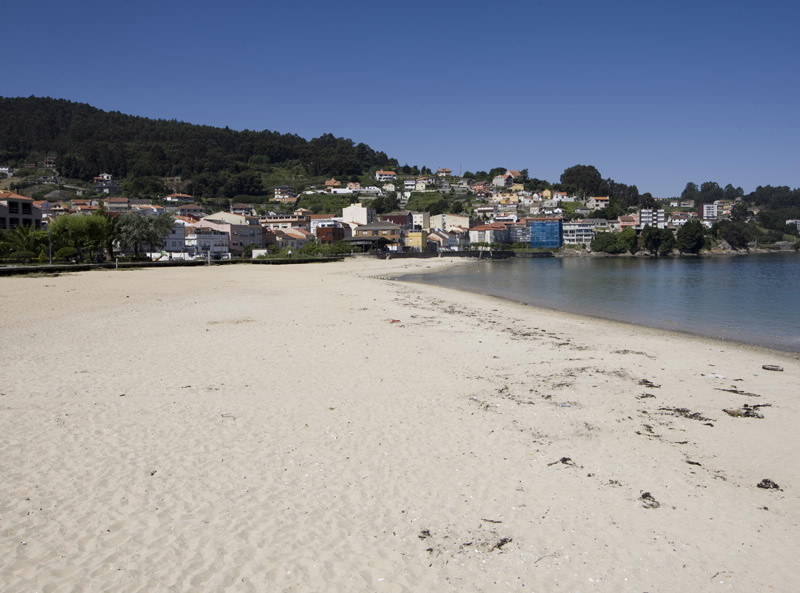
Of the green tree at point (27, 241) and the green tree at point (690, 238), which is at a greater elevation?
the green tree at point (27, 241)

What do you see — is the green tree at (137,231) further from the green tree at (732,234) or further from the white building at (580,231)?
the green tree at (732,234)

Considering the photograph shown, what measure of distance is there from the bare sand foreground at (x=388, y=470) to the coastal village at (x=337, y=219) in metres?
43.3

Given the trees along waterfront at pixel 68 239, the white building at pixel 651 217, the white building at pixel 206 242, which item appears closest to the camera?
the trees along waterfront at pixel 68 239

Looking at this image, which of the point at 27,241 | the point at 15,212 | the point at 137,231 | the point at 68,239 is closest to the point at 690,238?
the point at 137,231

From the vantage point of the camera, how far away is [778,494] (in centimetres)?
569

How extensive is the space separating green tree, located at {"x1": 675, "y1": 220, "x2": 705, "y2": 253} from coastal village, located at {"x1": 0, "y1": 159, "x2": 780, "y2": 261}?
22.1 feet

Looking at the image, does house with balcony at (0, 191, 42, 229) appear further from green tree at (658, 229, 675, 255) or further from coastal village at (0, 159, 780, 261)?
green tree at (658, 229, 675, 255)

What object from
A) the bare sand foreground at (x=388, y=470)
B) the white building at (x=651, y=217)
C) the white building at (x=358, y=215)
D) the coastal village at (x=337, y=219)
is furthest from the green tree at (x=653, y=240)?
the bare sand foreground at (x=388, y=470)

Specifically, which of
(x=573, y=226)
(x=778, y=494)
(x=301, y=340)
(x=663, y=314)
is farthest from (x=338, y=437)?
(x=573, y=226)

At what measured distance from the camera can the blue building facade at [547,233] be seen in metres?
142

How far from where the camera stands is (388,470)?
6066 mm

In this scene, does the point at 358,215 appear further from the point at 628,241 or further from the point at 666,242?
the point at 666,242

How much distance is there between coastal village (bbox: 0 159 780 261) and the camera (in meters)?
78.2

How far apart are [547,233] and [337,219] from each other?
5562 cm
